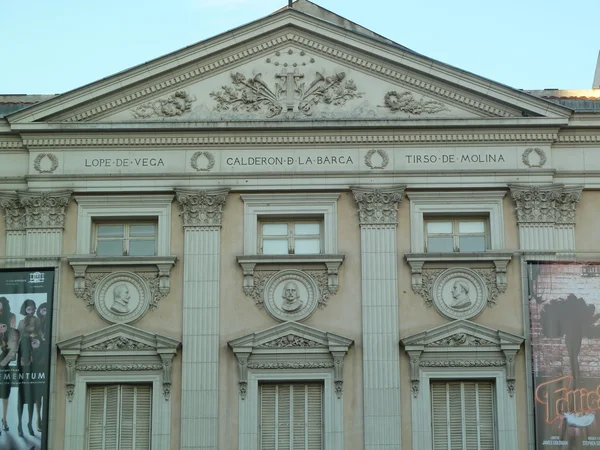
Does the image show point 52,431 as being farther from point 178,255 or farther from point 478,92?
point 478,92

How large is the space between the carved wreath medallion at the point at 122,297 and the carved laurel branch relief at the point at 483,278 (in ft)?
21.4

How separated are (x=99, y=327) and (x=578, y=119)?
500 inches

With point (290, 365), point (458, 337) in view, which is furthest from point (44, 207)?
point (458, 337)

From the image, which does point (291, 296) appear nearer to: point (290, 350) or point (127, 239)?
point (290, 350)

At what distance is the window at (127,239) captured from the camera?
1296 inches

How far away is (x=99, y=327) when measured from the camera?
32.0m

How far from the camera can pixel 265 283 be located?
32.2 meters

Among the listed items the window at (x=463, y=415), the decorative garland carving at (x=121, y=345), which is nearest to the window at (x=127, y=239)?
the decorative garland carving at (x=121, y=345)

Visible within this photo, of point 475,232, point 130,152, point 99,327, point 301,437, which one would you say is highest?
point 130,152

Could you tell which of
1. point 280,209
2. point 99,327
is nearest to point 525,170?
point 280,209

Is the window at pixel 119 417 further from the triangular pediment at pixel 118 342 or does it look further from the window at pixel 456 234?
the window at pixel 456 234

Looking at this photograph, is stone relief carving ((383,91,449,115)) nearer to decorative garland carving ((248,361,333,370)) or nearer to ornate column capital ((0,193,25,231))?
decorative garland carving ((248,361,333,370))

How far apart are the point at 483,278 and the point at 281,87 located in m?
6.88

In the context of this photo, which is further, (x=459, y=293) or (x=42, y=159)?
(x=42, y=159)
